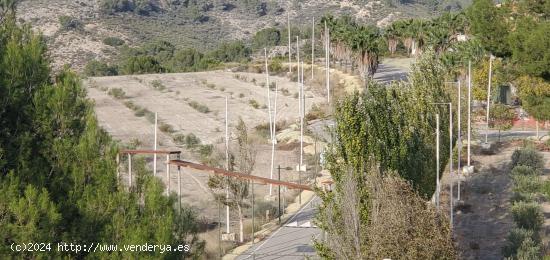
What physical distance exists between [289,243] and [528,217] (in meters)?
8.55

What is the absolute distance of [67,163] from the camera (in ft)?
40.0

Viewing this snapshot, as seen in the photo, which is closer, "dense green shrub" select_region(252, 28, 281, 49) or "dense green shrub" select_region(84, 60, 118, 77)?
"dense green shrub" select_region(84, 60, 118, 77)

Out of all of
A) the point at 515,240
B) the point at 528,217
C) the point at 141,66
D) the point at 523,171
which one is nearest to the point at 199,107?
the point at 141,66

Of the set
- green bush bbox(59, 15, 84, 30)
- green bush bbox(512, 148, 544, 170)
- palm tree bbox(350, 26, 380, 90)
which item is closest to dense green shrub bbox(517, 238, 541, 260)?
green bush bbox(512, 148, 544, 170)

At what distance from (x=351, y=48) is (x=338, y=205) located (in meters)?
58.2

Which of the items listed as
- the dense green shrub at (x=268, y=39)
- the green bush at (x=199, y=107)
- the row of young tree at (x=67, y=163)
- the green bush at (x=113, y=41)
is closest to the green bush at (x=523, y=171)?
the row of young tree at (x=67, y=163)

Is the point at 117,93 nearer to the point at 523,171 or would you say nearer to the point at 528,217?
the point at 523,171

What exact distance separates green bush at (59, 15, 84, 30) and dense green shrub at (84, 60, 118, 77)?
18.2 meters

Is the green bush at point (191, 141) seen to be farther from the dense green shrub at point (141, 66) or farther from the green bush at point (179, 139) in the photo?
the dense green shrub at point (141, 66)

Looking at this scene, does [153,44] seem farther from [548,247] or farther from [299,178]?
[548,247]

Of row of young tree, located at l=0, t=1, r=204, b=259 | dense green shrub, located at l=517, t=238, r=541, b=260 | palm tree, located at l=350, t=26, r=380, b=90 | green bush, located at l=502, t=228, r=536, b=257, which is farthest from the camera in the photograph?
palm tree, located at l=350, t=26, r=380, b=90

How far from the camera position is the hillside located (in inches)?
4628

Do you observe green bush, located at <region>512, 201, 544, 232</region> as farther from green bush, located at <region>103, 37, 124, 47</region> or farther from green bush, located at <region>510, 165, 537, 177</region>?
green bush, located at <region>103, 37, 124, 47</region>

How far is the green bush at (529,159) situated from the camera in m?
37.7
